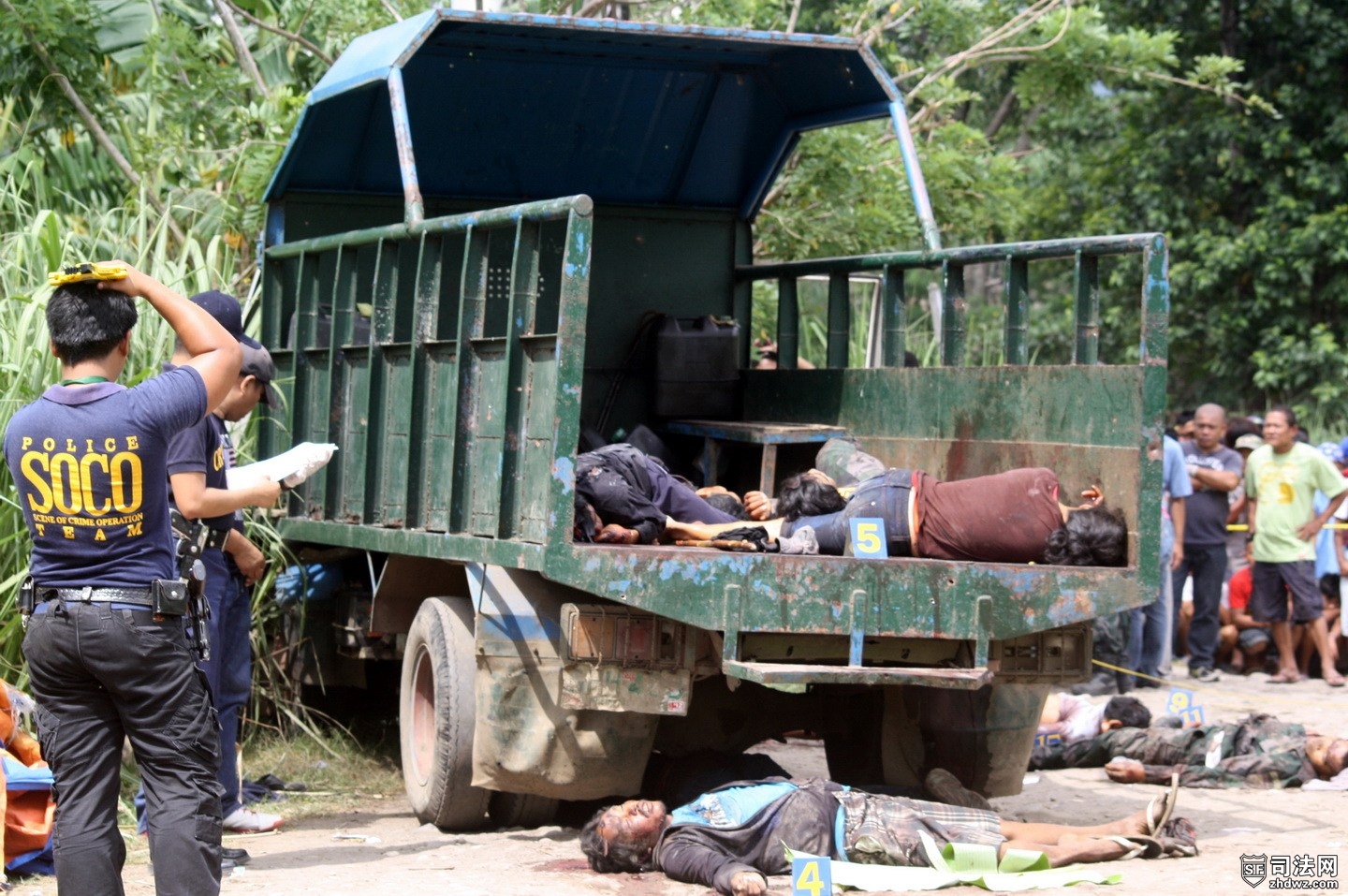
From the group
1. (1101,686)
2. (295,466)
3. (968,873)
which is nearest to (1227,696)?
(1101,686)

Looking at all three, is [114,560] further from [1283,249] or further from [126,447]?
[1283,249]

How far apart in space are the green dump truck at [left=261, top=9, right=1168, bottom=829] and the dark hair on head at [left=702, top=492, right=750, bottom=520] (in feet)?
1.72

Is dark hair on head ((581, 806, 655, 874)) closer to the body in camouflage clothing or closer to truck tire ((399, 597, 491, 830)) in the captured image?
truck tire ((399, 597, 491, 830))

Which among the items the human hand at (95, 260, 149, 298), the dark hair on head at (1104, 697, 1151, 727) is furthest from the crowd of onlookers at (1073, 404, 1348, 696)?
the human hand at (95, 260, 149, 298)

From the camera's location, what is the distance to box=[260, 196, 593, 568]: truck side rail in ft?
16.2

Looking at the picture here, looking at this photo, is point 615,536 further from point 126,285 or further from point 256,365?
point 126,285

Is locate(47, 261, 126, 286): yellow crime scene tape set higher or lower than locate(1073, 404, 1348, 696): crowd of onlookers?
higher

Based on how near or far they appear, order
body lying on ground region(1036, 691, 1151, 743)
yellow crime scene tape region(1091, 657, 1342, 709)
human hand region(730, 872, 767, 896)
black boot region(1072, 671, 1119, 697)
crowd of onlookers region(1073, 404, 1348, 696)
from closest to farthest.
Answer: human hand region(730, 872, 767, 896) → body lying on ground region(1036, 691, 1151, 743) → yellow crime scene tape region(1091, 657, 1342, 709) → black boot region(1072, 671, 1119, 697) → crowd of onlookers region(1073, 404, 1348, 696)

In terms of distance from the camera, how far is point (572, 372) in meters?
4.86

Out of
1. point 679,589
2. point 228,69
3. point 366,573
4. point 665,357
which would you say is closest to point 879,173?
point 665,357

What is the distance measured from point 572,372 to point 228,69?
5.20m

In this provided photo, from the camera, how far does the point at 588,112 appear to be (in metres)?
8.30

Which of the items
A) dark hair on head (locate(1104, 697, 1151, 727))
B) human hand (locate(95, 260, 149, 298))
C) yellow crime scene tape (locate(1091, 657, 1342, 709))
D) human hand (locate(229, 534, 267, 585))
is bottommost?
yellow crime scene tape (locate(1091, 657, 1342, 709))

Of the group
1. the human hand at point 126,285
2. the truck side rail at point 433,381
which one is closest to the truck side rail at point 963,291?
the truck side rail at point 433,381
